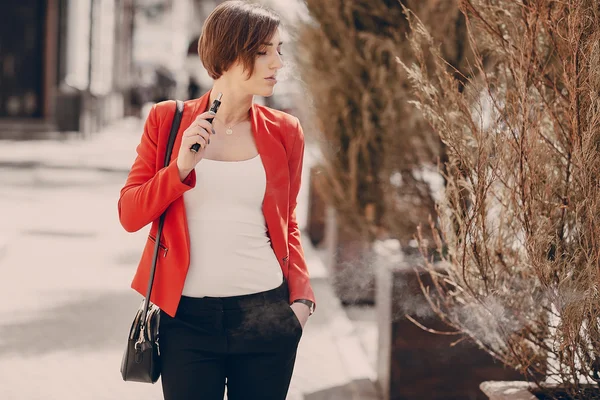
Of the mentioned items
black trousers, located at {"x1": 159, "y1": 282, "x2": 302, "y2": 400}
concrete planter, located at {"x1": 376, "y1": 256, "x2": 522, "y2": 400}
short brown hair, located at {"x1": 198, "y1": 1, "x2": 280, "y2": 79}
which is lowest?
concrete planter, located at {"x1": 376, "y1": 256, "x2": 522, "y2": 400}

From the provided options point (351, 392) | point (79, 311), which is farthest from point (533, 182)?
point (79, 311)

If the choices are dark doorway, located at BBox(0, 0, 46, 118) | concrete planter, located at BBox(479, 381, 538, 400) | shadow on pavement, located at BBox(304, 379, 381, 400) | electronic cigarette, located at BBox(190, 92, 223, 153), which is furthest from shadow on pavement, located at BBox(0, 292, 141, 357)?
dark doorway, located at BBox(0, 0, 46, 118)

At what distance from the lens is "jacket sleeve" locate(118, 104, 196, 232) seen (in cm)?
266

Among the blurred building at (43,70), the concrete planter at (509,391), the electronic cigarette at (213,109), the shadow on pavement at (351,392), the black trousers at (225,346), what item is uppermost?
the blurred building at (43,70)

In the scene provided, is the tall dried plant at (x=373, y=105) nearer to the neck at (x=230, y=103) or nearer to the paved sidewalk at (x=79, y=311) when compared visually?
the paved sidewalk at (x=79, y=311)

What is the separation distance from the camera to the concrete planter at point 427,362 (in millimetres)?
5352

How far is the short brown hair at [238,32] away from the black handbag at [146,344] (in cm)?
36

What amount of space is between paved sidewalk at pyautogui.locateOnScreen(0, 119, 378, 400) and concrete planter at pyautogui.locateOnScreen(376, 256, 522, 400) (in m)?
0.31

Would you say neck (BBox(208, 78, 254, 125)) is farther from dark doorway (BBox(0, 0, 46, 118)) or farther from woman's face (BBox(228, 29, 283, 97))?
dark doorway (BBox(0, 0, 46, 118))

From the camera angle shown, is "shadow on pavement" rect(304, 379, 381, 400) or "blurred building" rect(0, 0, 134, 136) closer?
"shadow on pavement" rect(304, 379, 381, 400)

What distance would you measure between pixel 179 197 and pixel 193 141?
257mm

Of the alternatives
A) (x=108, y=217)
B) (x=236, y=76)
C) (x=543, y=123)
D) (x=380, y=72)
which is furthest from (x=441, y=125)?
(x=108, y=217)

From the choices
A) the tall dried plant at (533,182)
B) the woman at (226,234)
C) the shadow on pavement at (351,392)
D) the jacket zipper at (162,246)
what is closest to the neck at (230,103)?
the woman at (226,234)

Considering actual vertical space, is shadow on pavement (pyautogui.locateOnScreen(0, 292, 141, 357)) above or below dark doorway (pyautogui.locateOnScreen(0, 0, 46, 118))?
below
